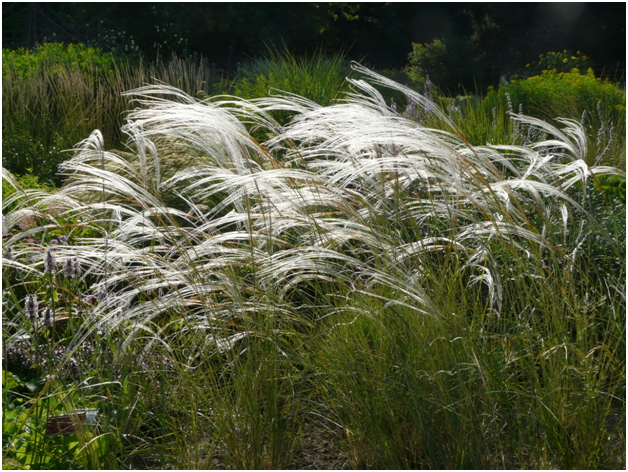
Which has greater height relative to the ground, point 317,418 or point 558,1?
point 558,1

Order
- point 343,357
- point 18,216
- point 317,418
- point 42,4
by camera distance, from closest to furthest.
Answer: point 343,357, point 18,216, point 317,418, point 42,4

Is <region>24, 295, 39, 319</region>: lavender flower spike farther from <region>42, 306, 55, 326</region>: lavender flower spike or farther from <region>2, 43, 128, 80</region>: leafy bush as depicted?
<region>2, 43, 128, 80</region>: leafy bush

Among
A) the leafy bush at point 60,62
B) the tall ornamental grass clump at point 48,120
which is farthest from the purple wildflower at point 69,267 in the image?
the leafy bush at point 60,62

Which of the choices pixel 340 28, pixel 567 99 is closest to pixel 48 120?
pixel 567 99

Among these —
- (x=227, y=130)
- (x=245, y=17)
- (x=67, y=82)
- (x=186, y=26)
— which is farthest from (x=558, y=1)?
(x=227, y=130)

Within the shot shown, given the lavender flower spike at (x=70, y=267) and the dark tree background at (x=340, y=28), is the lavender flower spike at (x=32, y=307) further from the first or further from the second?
the dark tree background at (x=340, y=28)

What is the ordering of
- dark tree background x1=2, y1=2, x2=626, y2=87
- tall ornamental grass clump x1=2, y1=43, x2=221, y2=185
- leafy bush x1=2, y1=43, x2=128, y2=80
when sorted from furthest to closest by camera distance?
dark tree background x1=2, y1=2, x2=626, y2=87
leafy bush x1=2, y1=43, x2=128, y2=80
tall ornamental grass clump x1=2, y1=43, x2=221, y2=185

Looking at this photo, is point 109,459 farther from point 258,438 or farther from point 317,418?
point 317,418

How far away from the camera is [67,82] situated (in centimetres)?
759

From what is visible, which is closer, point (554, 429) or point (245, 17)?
point (554, 429)

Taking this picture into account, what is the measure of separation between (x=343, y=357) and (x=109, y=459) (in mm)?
925

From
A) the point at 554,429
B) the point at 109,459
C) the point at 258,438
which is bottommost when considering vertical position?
the point at 109,459

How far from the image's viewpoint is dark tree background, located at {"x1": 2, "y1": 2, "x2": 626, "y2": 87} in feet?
81.1

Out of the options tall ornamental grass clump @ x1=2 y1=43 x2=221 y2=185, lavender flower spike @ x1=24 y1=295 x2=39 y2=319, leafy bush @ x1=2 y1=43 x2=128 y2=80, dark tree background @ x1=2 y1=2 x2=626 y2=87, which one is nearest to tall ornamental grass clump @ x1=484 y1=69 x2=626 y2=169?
tall ornamental grass clump @ x1=2 y1=43 x2=221 y2=185
